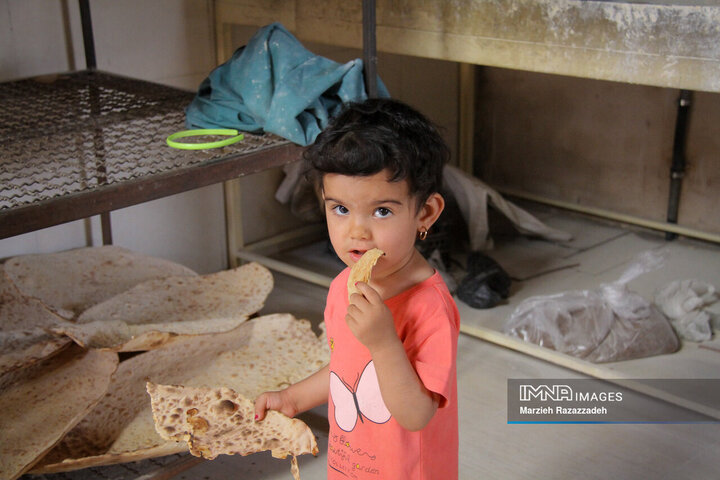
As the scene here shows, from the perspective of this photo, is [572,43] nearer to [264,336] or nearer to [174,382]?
[264,336]

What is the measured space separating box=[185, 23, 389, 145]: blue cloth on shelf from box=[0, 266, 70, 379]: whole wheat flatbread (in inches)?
20.7

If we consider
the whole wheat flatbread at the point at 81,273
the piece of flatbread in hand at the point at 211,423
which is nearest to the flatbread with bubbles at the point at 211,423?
the piece of flatbread in hand at the point at 211,423

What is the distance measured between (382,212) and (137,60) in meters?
1.48

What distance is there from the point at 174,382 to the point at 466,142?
5.58ft

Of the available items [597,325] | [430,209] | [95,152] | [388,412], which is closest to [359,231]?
[430,209]

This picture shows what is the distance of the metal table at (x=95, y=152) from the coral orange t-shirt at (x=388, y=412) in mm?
466

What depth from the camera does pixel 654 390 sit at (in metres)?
1.85

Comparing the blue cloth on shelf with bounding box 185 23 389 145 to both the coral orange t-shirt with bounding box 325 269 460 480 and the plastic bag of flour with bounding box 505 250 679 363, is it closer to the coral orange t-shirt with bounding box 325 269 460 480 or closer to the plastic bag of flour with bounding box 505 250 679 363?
the coral orange t-shirt with bounding box 325 269 460 480

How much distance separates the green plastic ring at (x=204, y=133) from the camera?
5.17ft

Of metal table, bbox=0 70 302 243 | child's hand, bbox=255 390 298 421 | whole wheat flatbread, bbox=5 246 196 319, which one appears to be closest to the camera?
child's hand, bbox=255 390 298 421

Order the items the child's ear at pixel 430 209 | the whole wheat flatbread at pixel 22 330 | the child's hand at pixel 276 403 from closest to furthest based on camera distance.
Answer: the child's ear at pixel 430 209 → the child's hand at pixel 276 403 → the whole wheat flatbread at pixel 22 330

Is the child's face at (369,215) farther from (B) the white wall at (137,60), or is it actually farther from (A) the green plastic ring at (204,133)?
(B) the white wall at (137,60)

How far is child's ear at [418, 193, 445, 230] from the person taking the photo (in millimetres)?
1097

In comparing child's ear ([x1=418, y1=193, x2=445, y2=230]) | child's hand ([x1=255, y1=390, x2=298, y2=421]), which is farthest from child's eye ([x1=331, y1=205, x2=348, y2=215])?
child's hand ([x1=255, y1=390, x2=298, y2=421])
